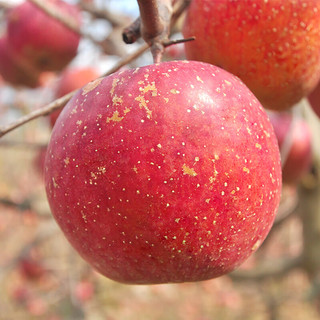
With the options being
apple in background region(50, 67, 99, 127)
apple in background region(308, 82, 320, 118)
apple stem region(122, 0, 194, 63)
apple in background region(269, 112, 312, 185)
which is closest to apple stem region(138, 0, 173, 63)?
apple stem region(122, 0, 194, 63)

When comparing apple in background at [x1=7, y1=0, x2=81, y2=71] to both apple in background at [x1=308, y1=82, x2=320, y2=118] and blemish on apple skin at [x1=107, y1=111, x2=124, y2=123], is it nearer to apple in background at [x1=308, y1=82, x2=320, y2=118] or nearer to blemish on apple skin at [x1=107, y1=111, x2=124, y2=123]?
Result: apple in background at [x1=308, y1=82, x2=320, y2=118]

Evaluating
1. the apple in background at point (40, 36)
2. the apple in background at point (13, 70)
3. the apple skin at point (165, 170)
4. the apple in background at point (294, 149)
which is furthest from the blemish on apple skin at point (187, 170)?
the apple in background at point (13, 70)

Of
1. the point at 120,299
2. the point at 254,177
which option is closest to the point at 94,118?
the point at 254,177

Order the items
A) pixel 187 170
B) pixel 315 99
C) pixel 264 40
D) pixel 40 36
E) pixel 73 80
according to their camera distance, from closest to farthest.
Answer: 1. pixel 187 170
2. pixel 264 40
3. pixel 315 99
4. pixel 40 36
5. pixel 73 80

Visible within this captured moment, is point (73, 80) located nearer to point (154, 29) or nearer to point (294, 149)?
point (294, 149)

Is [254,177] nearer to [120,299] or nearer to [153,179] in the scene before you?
[153,179]

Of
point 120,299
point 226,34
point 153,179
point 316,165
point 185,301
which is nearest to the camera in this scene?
point 153,179

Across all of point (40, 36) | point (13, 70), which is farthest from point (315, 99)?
point (13, 70)

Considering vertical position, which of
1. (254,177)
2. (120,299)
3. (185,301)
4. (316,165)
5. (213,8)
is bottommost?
(185,301)

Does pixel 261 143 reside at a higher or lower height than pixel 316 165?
higher
